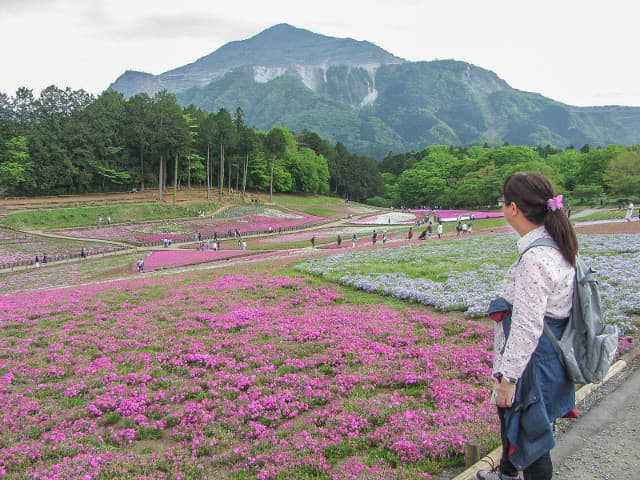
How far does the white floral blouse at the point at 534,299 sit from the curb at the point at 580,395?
7.23ft

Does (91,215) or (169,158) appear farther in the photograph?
(169,158)

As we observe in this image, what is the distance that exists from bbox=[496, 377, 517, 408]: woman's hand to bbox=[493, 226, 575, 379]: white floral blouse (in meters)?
0.10

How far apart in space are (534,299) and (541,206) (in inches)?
35.2

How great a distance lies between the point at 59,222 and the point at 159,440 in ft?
201

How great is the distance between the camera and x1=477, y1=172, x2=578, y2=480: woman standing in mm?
3547

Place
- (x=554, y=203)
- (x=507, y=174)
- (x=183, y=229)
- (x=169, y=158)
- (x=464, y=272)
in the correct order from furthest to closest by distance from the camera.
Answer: (x=169, y=158)
(x=507, y=174)
(x=183, y=229)
(x=464, y=272)
(x=554, y=203)

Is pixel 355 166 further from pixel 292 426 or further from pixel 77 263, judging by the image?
pixel 292 426

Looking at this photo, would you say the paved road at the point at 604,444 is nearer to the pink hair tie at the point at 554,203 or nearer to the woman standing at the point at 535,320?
the woman standing at the point at 535,320

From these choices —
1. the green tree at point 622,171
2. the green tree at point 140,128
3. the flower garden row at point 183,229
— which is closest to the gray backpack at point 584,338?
the flower garden row at point 183,229

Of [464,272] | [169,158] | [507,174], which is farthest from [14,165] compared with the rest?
[507,174]

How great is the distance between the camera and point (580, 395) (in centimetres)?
700

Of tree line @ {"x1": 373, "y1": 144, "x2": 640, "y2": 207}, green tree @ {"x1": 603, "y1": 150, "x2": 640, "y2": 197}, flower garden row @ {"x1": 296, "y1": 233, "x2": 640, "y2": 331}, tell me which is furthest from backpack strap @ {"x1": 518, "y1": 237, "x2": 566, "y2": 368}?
green tree @ {"x1": 603, "y1": 150, "x2": 640, "y2": 197}

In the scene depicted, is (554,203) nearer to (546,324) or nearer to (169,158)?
(546,324)

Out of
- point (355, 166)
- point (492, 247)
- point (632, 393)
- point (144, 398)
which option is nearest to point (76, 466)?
point (144, 398)
